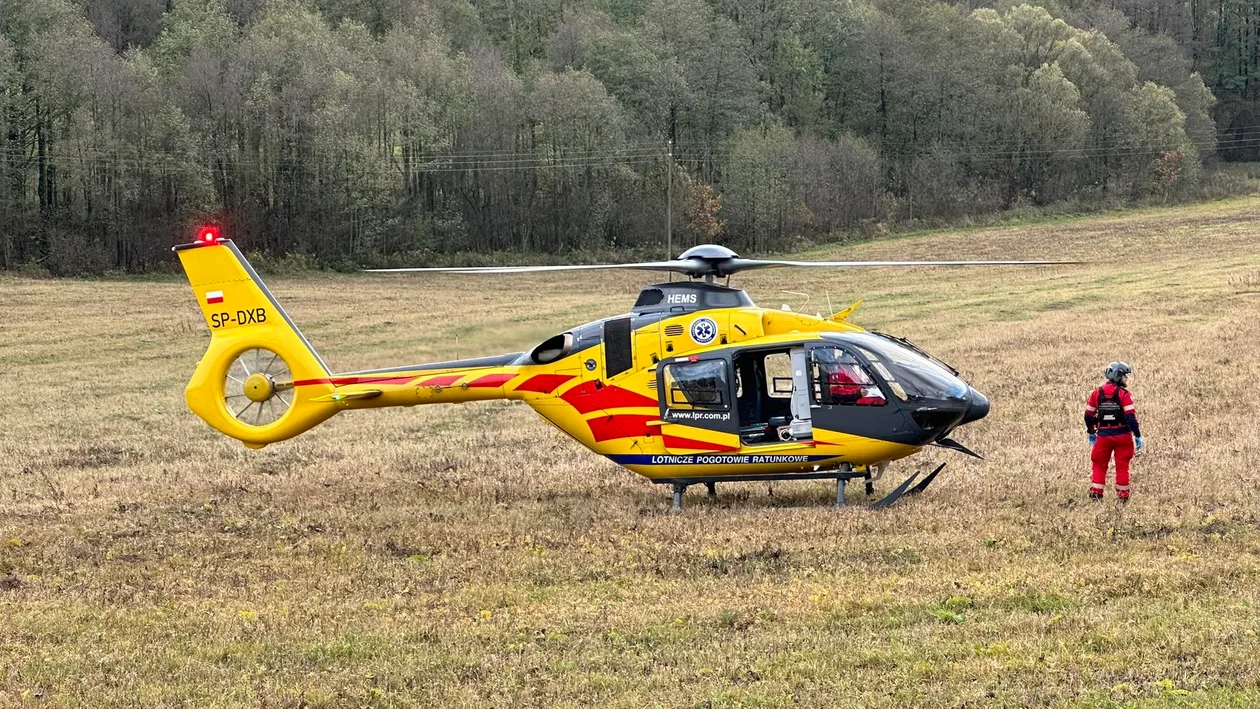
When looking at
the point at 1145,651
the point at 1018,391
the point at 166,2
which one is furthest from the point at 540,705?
the point at 166,2

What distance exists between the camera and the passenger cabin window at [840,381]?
14.8 meters

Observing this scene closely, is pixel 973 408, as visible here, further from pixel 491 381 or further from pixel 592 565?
pixel 491 381

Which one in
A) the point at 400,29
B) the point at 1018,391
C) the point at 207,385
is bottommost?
the point at 1018,391

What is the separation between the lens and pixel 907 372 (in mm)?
14828

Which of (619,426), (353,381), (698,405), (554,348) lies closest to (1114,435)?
(698,405)

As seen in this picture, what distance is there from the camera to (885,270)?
5119 centimetres

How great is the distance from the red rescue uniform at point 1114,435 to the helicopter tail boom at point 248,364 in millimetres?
9185

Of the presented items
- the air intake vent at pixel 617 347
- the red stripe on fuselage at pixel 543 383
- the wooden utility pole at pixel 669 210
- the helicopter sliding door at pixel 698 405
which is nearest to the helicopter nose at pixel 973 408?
the helicopter sliding door at pixel 698 405

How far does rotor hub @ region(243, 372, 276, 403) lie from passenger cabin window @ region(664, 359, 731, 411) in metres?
5.15

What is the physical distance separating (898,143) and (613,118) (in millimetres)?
27188

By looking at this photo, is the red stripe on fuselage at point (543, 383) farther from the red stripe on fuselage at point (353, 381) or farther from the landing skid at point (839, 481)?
the landing skid at point (839, 481)

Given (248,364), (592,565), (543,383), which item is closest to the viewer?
(592,565)

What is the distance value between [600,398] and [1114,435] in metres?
5.91

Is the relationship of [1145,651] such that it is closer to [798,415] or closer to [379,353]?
[798,415]
